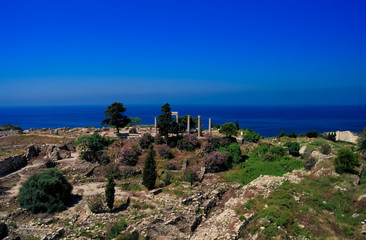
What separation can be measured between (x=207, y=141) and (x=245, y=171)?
7.94 m

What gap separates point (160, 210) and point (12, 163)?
21.3 metres

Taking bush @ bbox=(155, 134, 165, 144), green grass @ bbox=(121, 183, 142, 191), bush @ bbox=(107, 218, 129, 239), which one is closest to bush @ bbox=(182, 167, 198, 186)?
green grass @ bbox=(121, 183, 142, 191)

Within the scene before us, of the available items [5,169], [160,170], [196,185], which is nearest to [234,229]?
[196,185]

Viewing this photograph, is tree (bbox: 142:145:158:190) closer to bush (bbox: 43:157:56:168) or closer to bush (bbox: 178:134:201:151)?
bush (bbox: 178:134:201:151)

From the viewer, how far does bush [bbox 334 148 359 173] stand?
23.8m

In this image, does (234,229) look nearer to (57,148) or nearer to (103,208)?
(103,208)

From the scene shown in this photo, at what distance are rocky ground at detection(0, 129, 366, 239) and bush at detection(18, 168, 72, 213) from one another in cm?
65

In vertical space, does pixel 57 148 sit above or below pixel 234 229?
above

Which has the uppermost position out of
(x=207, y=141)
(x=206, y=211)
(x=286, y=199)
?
(x=207, y=141)

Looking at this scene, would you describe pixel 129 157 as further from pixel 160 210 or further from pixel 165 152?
pixel 160 210

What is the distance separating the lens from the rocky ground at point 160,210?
16469 millimetres

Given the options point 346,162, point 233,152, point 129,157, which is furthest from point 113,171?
point 346,162

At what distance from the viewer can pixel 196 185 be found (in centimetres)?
2523

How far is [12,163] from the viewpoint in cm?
2955
